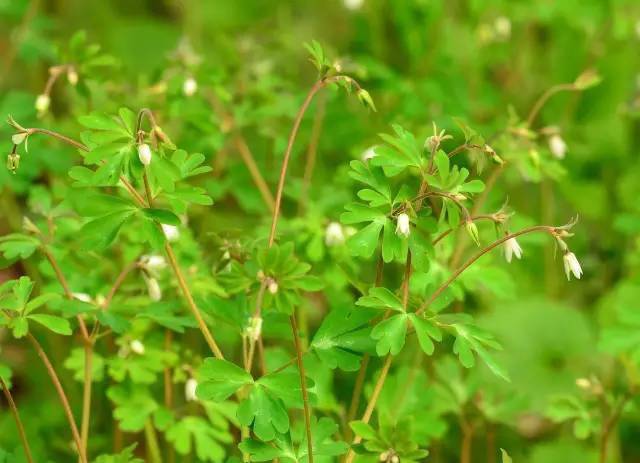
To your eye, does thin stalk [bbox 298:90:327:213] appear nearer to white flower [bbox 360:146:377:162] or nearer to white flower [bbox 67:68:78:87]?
white flower [bbox 360:146:377:162]

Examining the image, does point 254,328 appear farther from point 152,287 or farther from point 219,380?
point 152,287

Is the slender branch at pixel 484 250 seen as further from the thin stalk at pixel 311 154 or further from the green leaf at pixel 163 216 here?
the thin stalk at pixel 311 154

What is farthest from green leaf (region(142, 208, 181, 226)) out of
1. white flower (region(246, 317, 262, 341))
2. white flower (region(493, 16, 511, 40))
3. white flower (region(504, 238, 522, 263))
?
white flower (region(493, 16, 511, 40))

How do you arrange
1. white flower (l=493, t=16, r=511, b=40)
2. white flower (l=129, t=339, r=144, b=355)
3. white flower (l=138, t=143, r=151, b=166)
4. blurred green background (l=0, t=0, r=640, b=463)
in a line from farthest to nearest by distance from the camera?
white flower (l=493, t=16, r=511, b=40) < blurred green background (l=0, t=0, r=640, b=463) < white flower (l=129, t=339, r=144, b=355) < white flower (l=138, t=143, r=151, b=166)

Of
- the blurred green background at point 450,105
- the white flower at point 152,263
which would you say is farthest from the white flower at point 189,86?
the white flower at point 152,263

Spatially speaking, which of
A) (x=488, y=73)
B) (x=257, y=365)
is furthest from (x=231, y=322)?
(x=488, y=73)

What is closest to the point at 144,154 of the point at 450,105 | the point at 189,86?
the point at 189,86
